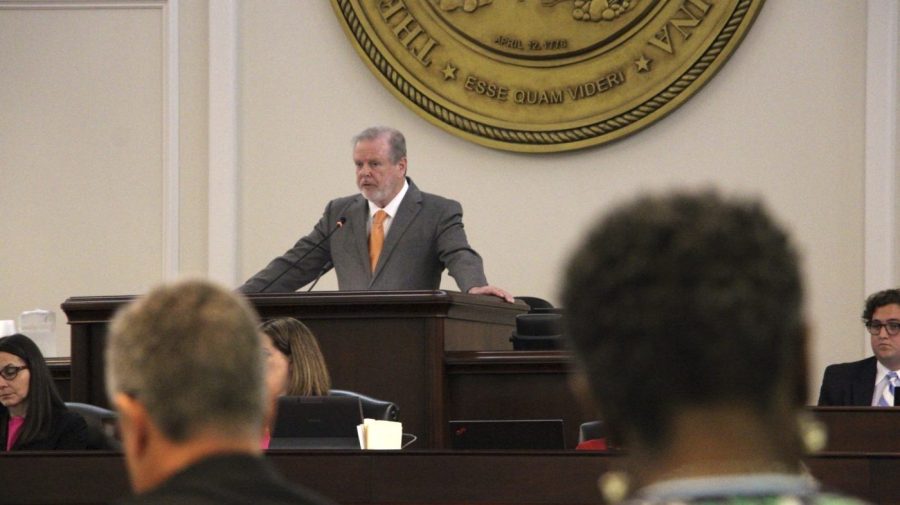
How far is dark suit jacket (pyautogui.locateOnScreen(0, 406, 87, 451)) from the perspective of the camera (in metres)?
4.19

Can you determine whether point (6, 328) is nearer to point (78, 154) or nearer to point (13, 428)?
point (78, 154)

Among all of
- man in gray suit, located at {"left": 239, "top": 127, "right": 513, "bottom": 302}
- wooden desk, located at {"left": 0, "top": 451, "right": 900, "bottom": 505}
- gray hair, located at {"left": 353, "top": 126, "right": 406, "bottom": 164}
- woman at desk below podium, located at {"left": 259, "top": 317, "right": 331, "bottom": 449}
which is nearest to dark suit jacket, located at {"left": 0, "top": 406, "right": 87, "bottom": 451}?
woman at desk below podium, located at {"left": 259, "top": 317, "right": 331, "bottom": 449}

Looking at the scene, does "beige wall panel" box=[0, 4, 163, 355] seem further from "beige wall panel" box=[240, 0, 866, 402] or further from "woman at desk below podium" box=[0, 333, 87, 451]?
"woman at desk below podium" box=[0, 333, 87, 451]

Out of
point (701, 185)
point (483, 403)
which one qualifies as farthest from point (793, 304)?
point (483, 403)

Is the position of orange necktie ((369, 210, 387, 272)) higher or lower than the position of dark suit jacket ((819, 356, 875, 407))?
higher

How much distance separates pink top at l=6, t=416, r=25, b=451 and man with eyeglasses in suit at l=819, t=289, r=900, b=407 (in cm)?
282

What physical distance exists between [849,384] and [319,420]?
95.7 inches

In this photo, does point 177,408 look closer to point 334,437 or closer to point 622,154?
point 334,437

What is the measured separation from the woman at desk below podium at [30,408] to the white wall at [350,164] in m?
2.74

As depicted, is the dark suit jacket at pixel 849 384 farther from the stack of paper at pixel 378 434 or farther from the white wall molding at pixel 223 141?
the white wall molding at pixel 223 141

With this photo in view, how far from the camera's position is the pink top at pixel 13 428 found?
4395 millimetres

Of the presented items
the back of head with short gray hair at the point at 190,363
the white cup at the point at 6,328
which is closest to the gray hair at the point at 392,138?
the white cup at the point at 6,328

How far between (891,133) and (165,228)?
3.46 m

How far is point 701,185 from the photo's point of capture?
93cm
